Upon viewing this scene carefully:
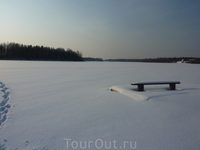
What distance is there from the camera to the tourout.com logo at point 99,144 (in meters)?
1.84

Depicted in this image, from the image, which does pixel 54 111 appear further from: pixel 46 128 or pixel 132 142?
pixel 132 142

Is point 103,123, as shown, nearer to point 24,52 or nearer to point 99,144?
point 99,144

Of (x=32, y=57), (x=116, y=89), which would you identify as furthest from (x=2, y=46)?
(x=116, y=89)

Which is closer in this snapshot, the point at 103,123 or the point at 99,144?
the point at 99,144

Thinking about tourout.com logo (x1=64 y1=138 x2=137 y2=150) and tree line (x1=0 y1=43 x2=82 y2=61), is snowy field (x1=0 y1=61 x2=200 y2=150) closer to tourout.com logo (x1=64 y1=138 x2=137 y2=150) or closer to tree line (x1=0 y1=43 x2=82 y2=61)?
tourout.com logo (x1=64 y1=138 x2=137 y2=150)

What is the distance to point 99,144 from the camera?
6.23ft

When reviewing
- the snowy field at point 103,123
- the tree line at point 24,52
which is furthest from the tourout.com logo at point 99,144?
the tree line at point 24,52

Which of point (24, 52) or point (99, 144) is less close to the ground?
point (24, 52)

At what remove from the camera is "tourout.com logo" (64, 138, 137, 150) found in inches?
72.6

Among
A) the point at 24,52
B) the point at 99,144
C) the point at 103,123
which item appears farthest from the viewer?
the point at 24,52

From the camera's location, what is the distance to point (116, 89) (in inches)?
179

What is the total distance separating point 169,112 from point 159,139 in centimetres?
102

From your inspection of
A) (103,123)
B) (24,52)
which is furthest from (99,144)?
(24,52)

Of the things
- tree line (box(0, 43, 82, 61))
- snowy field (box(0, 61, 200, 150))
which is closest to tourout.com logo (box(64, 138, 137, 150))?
snowy field (box(0, 61, 200, 150))
